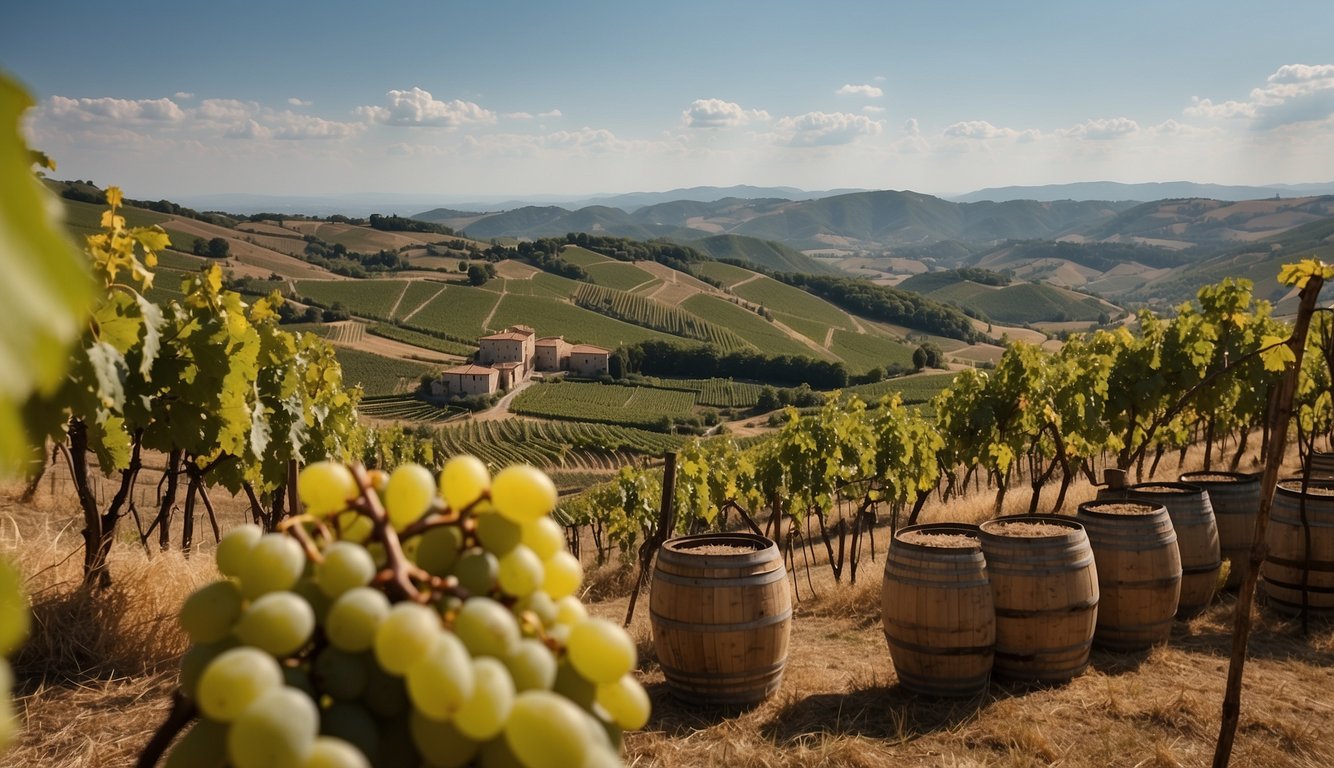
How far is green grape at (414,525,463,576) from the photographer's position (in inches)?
50.7

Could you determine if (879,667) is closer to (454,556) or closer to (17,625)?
(454,556)

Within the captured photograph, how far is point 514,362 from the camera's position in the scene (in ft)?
221

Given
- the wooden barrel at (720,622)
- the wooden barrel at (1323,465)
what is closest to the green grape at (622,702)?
the wooden barrel at (720,622)

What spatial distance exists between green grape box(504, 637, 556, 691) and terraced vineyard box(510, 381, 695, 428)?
182 ft

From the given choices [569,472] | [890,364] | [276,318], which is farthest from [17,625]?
[890,364]

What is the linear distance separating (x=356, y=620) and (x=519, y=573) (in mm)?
227

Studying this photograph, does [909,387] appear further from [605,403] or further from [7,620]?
[7,620]

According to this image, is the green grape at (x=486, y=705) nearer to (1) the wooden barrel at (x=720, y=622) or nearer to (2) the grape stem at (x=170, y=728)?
(2) the grape stem at (x=170, y=728)

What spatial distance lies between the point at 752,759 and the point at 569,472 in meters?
41.0

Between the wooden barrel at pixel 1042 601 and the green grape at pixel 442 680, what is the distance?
16.2ft

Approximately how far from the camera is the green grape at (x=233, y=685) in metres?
1.02

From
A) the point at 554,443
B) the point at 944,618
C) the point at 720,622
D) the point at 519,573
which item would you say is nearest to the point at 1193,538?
the point at 944,618

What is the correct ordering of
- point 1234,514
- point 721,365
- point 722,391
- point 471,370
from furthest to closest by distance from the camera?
point 721,365, point 722,391, point 471,370, point 1234,514

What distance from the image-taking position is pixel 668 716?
16.6ft
